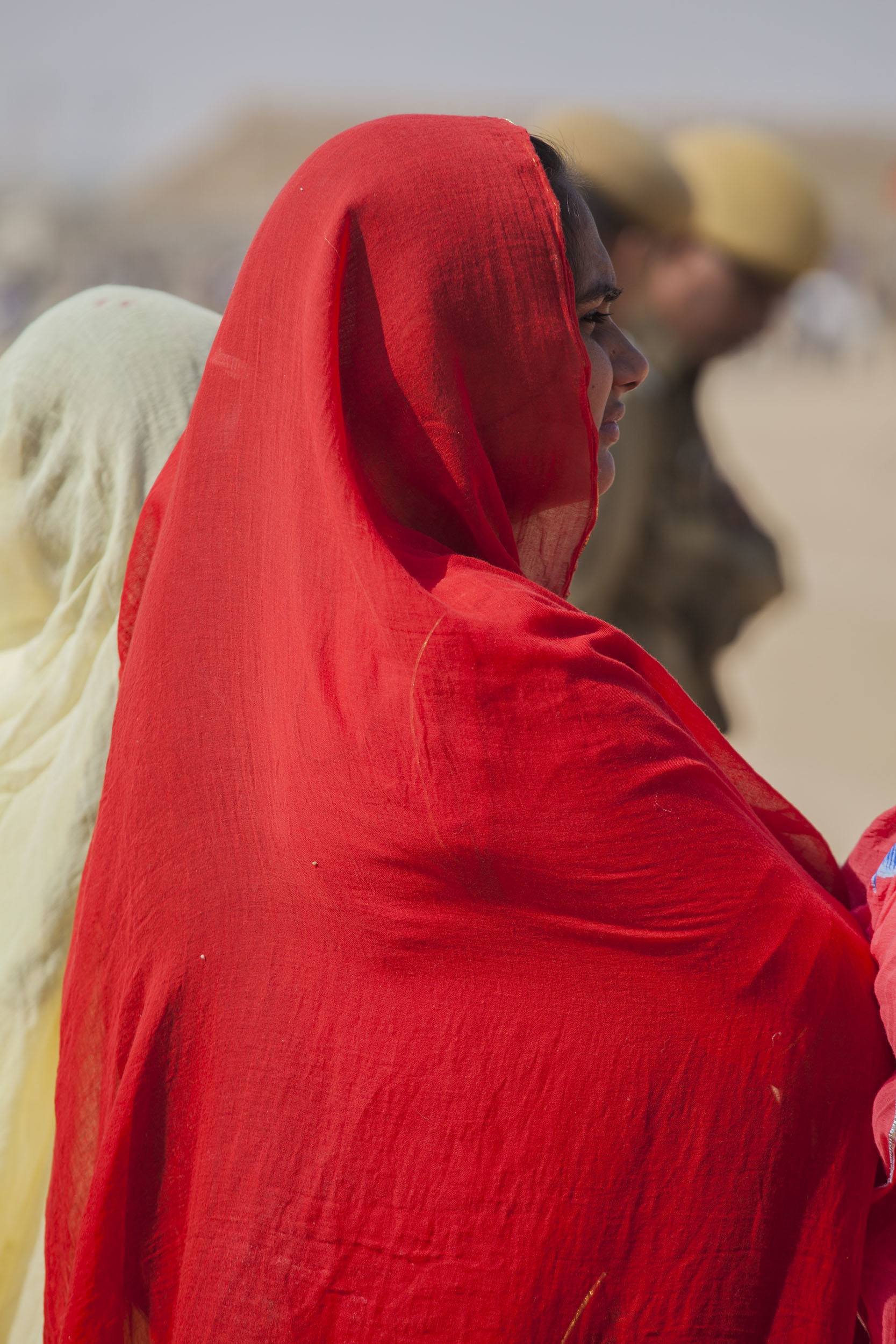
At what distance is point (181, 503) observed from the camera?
1395mm

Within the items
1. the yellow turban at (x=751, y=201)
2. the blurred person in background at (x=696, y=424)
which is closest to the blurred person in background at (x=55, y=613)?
the blurred person in background at (x=696, y=424)

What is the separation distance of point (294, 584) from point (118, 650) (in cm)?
49

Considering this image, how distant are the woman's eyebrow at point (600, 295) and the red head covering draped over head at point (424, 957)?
0.17 metres

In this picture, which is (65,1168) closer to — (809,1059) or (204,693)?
(204,693)

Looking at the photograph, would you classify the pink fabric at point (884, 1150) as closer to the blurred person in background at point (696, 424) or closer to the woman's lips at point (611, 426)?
the woman's lips at point (611, 426)

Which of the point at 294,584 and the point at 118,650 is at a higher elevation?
the point at 294,584

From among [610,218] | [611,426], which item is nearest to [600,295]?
[611,426]

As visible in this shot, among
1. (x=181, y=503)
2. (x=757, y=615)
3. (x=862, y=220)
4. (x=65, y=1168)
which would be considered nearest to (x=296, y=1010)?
(x=65, y=1168)

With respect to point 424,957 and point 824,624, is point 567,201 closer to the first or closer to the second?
point 424,957

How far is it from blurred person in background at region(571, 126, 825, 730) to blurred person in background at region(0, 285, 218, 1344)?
2.70 meters

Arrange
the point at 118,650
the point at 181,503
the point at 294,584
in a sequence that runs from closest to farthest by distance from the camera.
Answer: the point at 294,584
the point at 181,503
the point at 118,650

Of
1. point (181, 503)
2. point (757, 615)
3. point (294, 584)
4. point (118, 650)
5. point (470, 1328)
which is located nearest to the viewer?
point (470, 1328)

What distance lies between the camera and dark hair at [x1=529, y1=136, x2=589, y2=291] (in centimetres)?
146

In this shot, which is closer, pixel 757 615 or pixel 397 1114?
pixel 397 1114
